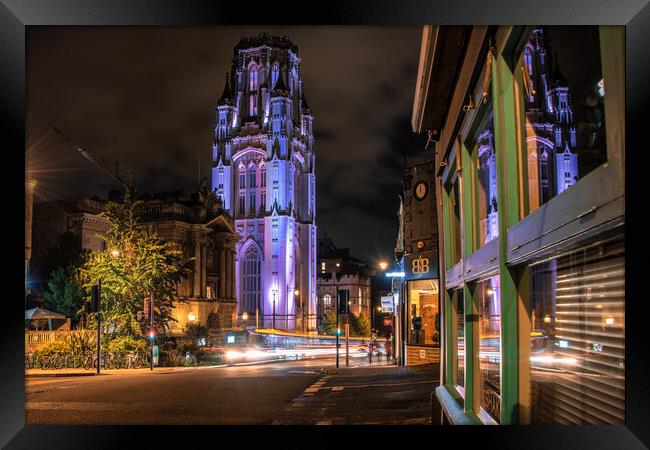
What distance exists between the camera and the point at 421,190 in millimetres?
25406

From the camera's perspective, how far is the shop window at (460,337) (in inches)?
302

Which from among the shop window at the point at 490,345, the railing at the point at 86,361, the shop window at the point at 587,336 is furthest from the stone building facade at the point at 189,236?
the shop window at the point at 587,336

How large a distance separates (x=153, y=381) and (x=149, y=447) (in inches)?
676

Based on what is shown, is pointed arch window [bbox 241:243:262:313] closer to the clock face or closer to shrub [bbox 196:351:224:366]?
shrub [bbox 196:351:224:366]

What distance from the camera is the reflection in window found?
5.38m

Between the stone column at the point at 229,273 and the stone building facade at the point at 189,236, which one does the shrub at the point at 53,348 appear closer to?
the stone building facade at the point at 189,236

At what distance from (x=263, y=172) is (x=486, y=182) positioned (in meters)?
96.1

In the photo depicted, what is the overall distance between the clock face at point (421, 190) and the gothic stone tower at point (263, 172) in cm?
7197

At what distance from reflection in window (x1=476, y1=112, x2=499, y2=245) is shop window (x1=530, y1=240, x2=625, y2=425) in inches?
71.1

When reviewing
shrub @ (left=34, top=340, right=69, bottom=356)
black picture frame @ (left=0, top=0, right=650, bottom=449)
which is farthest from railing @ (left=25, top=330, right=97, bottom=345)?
black picture frame @ (left=0, top=0, right=650, bottom=449)

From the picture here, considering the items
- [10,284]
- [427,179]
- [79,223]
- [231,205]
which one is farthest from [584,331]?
[231,205]

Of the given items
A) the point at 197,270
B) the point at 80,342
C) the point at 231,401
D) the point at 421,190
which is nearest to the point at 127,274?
the point at 80,342
